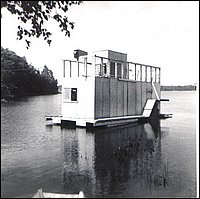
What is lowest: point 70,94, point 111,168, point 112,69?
point 111,168

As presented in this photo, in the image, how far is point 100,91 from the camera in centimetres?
1847

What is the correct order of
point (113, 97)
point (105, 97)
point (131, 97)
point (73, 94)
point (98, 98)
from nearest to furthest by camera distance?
Result: point (98, 98) < point (105, 97) < point (73, 94) < point (113, 97) < point (131, 97)

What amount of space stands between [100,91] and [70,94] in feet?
7.62

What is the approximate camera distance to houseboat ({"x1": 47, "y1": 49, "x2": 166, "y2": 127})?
18.2 metres

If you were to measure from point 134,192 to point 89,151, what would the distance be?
489cm

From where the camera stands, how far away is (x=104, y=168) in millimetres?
8078

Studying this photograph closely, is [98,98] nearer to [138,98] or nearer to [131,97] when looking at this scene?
[131,97]

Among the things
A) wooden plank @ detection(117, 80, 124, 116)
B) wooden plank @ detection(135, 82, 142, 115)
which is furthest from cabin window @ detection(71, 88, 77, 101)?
wooden plank @ detection(135, 82, 142, 115)

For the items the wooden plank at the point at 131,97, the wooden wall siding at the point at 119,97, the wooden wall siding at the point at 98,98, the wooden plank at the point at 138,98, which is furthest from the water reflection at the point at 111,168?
the wooden plank at the point at 138,98

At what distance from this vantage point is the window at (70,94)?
63.6 ft

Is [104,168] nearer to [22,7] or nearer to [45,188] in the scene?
[45,188]

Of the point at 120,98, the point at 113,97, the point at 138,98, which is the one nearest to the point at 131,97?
the point at 138,98

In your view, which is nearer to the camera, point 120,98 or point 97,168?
point 97,168

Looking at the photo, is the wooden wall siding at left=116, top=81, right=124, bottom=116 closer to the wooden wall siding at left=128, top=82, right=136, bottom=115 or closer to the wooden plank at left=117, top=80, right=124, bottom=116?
the wooden plank at left=117, top=80, right=124, bottom=116
